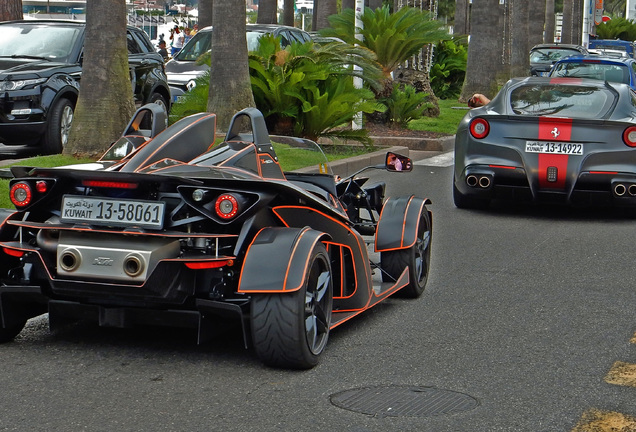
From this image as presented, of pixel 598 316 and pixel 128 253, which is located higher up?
pixel 128 253

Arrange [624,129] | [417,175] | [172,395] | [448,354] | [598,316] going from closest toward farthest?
[172,395] < [448,354] < [598,316] < [624,129] < [417,175]

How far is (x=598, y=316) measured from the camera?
677cm

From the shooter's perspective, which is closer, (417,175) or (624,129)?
(624,129)

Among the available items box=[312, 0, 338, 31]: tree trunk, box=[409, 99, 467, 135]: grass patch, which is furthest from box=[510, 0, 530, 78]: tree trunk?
box=[409, 99, 467, 135]: grass patch

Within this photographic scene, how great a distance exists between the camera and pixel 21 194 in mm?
5480

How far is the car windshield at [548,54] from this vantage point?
3666 cm

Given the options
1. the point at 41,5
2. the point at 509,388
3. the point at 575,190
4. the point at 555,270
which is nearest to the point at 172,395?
the point at 509,388

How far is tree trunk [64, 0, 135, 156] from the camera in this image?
12.8m

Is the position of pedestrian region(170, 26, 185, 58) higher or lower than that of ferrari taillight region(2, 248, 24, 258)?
higher

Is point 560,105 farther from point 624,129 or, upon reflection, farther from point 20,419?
point 20,419

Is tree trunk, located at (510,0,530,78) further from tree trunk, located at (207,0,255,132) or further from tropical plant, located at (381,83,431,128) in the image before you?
tree trunk, located at (207,0,255,132)

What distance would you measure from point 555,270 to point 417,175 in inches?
265

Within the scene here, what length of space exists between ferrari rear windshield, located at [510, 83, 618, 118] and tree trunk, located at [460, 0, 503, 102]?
1650cm

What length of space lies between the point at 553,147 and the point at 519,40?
22.1m
